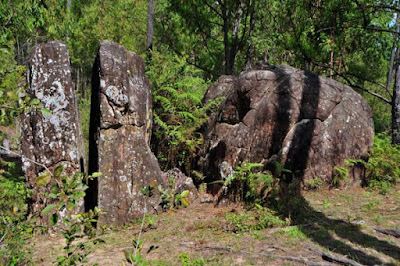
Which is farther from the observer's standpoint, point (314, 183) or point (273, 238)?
point (314, 183)

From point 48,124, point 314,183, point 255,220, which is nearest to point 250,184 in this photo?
point 255,220

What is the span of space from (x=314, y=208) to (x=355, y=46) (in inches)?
282

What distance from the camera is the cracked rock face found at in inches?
321

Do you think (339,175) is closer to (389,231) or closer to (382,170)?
(382,170)

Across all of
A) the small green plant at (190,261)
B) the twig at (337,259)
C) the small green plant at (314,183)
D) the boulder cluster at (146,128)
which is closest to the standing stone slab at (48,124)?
the boulder cluster at (146,128)

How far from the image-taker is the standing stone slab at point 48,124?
6930 millimetres

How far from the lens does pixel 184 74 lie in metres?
10.7

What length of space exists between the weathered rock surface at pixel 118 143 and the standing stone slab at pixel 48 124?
0.61 m

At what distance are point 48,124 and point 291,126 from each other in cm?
587

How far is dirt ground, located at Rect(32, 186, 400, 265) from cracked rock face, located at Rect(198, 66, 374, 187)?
106cm

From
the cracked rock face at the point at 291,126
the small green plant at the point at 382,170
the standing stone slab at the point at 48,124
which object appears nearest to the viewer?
the standing stone slab at the point at 48,124

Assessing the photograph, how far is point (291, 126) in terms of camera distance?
27.2 feet

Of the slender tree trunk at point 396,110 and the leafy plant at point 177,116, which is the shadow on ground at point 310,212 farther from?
the slender tree trunk at point 396,110

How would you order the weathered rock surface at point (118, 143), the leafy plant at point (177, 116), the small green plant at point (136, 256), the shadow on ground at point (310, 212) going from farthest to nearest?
the leafy plant at point (177, 116), the weathered rock surface at point (118, 143), the shadow on ground at point (310, 212), the small green plant at point (136, 256)
